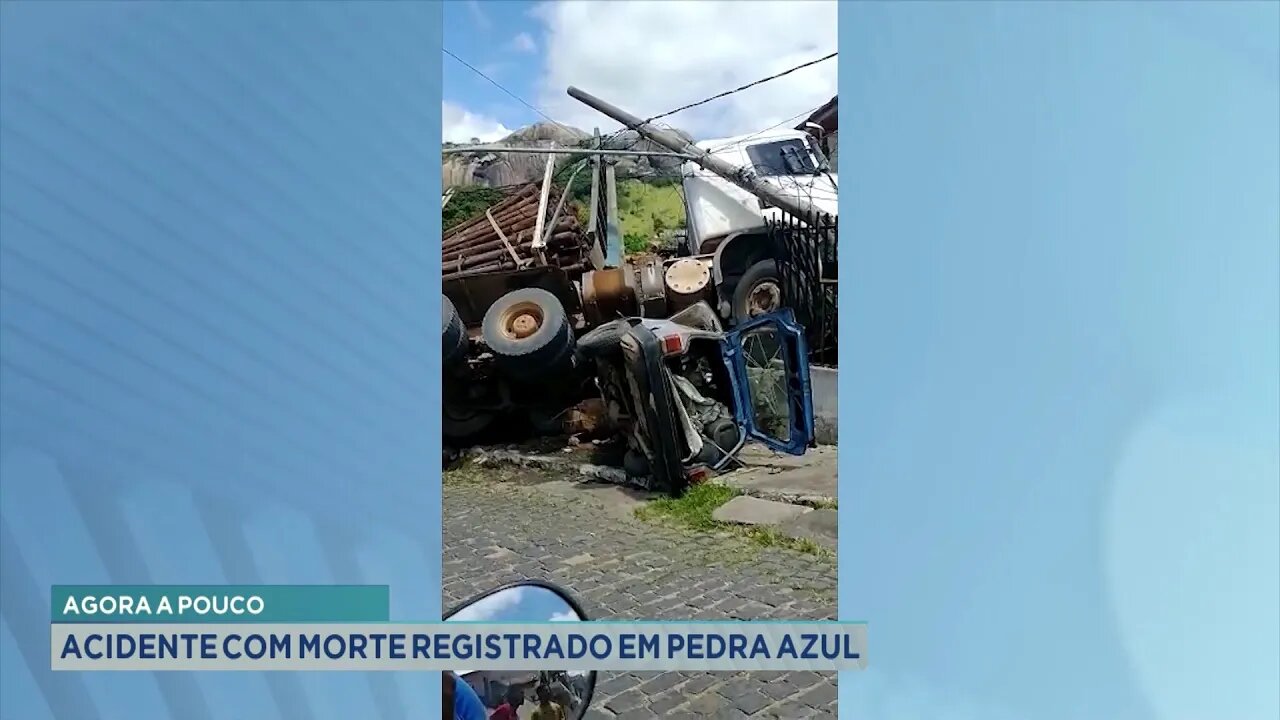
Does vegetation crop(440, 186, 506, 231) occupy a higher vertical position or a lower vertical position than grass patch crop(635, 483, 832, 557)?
higher

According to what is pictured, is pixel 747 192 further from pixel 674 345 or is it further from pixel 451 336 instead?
pixel 451 336

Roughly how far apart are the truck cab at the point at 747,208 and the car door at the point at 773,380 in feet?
0.21

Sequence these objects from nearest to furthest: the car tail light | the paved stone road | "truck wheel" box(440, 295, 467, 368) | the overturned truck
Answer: the paved stone road, "truck wheel" box(440, 295, 467, 368), the overturned truck, the car tail light

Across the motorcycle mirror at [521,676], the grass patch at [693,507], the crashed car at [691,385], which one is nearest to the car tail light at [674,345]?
the crashed car at [691,385]

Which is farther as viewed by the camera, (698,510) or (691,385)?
(691,385)

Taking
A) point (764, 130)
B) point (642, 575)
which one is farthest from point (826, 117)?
point (642, 575)

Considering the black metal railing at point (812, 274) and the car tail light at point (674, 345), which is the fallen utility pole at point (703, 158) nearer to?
the black metal railing at point (812, 274)

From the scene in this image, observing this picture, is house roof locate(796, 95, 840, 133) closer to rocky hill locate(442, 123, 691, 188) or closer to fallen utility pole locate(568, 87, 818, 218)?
fallen utility pole locate(568, 87, 818, 218)

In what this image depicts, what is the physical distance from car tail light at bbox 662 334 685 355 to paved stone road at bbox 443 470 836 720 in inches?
19.2

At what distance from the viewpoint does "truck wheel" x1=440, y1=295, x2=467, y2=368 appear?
7.02ft

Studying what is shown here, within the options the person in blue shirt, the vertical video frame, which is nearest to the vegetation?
the vertical video frame

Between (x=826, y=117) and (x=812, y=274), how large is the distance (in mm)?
467

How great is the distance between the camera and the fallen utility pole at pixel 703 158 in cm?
216

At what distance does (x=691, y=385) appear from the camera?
2354 mm
